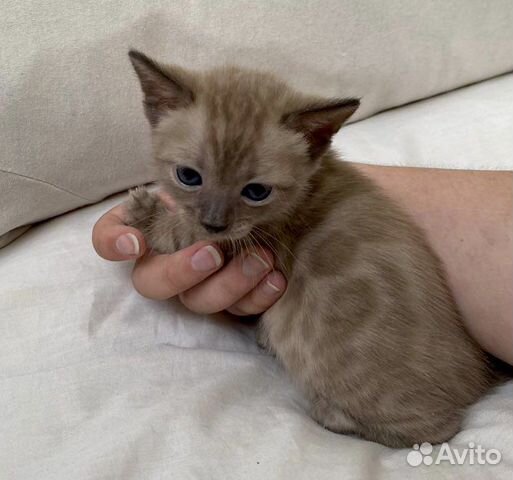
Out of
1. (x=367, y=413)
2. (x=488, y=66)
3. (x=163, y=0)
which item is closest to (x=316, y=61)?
(x=163, y=0)

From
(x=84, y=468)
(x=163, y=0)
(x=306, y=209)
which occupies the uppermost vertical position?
(x=163, y=0)

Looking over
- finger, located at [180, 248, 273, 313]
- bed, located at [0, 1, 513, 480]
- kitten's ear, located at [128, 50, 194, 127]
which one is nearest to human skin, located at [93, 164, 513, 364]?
finger, located at [180, 248, 273, 313]

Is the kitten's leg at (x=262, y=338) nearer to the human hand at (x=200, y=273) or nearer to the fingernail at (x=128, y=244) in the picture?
the human hand at (x=200, y=273)

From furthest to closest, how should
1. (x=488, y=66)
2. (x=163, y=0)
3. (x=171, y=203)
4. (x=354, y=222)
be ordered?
(x=488, y=66) < (x=163, y=0) < (x=171, y=203) < (x=354, y=222)

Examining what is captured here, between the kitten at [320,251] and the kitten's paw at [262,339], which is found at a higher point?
the kitten at [320,251]

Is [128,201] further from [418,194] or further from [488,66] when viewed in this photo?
[488,66]

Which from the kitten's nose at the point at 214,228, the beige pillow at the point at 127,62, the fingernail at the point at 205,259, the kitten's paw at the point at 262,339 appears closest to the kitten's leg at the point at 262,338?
the kitten's paw at the point at 262,339

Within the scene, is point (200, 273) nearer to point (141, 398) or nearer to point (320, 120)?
point (141, 398)

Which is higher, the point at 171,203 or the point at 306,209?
the point at 306,209
